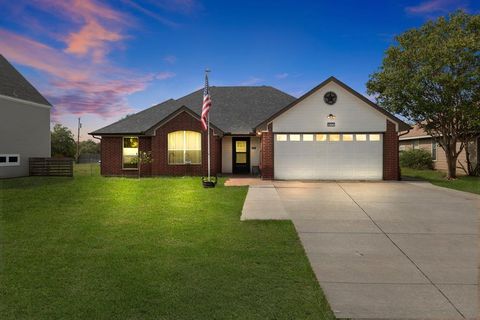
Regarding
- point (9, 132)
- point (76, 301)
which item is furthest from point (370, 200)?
point (9, 132)

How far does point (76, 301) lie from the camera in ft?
13.7

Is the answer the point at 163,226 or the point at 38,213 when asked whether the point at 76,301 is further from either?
the point at 38,213

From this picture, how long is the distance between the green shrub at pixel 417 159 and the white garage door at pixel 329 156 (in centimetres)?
1385

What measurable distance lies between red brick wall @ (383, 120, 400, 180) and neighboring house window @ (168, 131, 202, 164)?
37.1 feet

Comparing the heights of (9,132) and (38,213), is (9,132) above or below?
above

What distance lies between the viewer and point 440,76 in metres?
20.0

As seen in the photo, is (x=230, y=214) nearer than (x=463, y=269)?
No

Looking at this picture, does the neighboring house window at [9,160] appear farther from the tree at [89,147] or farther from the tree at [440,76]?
the tree at [89,147]

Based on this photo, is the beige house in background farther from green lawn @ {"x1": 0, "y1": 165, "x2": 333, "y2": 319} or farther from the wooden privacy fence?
the wooden privacy fence

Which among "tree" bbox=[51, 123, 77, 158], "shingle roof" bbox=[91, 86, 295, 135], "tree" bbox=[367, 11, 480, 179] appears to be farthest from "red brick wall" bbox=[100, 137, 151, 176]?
"tree" bbox=[51, 123, 77, 158]

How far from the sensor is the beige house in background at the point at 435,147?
25.8 meters

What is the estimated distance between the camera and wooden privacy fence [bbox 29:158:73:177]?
2319 cm

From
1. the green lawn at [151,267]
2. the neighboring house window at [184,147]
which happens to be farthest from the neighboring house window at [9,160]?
the green lawn at [151,267]

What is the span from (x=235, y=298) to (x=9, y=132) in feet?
75.9
